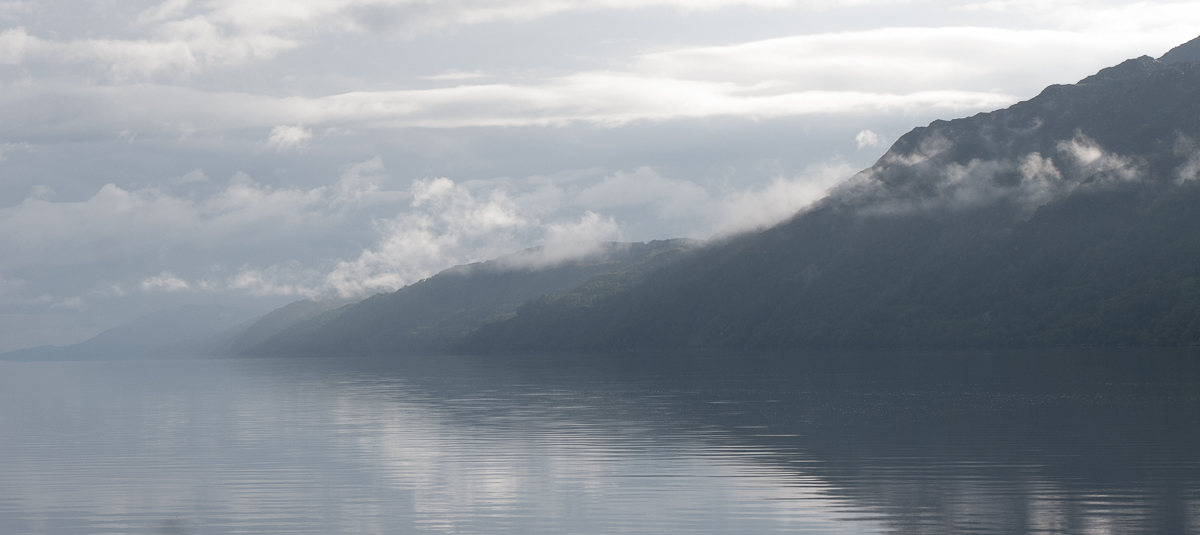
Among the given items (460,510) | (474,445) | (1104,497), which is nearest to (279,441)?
(474,445)

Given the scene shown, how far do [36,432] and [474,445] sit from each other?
45.8 meters

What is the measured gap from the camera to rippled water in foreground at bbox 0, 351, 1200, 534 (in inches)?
1606

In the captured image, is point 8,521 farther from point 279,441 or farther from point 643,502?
point 279,441

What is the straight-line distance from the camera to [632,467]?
182 ft

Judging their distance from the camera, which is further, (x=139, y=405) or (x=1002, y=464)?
(x=139, y=405)

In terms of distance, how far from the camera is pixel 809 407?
9612 centimetres

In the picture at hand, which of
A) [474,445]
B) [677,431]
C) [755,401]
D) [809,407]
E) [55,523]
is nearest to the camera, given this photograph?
[55,523]

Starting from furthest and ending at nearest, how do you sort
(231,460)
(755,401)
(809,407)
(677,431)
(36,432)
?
(755,401) < (809,407) < (36,432) < (677,431) < (231,460)

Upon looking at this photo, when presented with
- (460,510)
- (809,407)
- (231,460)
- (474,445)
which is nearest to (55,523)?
(460,510)

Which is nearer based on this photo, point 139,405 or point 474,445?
point 474,445

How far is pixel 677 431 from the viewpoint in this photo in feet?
247

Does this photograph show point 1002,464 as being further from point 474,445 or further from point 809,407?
point 809,407

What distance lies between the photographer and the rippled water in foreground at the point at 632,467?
134 ft

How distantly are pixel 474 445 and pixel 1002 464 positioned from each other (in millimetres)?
34115
